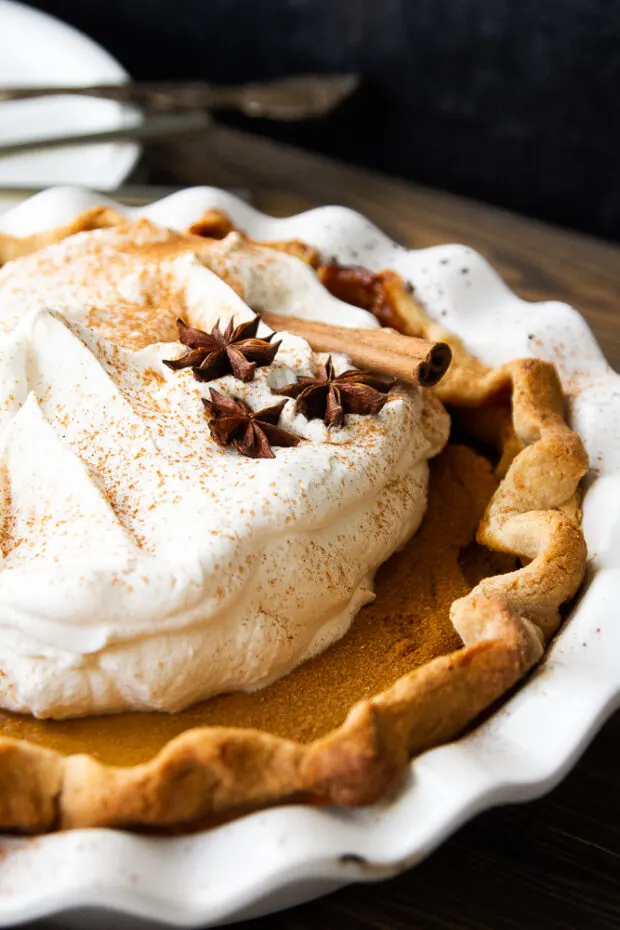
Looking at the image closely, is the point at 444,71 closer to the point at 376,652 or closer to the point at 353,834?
the point at 376,652

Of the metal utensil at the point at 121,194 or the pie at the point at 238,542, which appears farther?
the metal utensil at the point at 121,194

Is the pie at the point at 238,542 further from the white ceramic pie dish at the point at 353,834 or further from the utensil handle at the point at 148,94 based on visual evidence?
the utensil handle at the point at 148,94

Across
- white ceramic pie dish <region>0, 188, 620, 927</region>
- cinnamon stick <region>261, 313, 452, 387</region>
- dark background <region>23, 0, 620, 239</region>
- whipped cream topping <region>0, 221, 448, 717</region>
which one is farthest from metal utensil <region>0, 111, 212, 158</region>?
white ceramic pie dish <region>0, 188, 620, 927</region>

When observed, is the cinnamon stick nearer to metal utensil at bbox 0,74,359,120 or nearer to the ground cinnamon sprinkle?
the ground cinnamon sprinkle

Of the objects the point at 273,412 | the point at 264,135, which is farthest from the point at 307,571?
the point at 264,135

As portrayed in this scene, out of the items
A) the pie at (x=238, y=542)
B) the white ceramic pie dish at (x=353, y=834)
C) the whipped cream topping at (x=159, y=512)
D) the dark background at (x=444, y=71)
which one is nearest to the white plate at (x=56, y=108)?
the dark background at (x=444, y=71)

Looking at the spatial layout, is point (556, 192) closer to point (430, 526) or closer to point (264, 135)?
point (264, 135)

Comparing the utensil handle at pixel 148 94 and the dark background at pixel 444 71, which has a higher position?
the dark background at pixel 444 71
